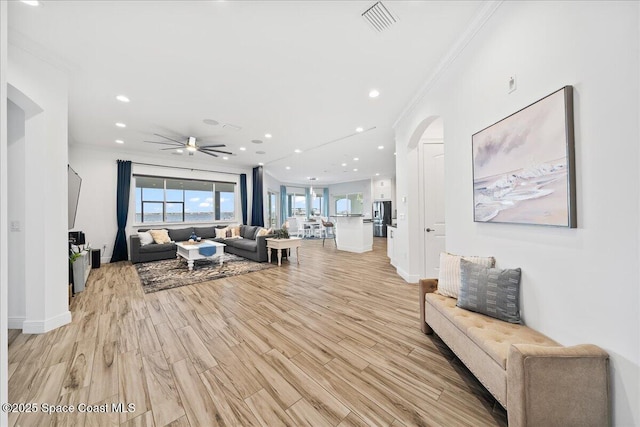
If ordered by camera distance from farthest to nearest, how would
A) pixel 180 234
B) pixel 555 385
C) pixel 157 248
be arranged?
pixel 180 234, pixel 157 248, pixel 555 385

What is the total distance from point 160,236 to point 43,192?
408 cm

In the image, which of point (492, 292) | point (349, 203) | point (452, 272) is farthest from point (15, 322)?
point (349, 203)

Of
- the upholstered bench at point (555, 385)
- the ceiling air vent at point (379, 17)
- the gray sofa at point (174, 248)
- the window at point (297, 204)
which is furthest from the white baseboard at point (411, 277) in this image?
the window at point (297, 204)

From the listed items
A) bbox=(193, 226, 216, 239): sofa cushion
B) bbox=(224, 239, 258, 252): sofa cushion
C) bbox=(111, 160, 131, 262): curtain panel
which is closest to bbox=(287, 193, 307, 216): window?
bbox=(193, 226, 216, 239): sofa cushion

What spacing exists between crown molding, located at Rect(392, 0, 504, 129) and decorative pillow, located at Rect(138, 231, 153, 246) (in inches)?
271

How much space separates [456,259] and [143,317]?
11.9ft

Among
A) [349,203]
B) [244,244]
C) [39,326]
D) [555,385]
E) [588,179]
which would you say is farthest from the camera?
[349,203]

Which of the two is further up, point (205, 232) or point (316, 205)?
point (316, 205)

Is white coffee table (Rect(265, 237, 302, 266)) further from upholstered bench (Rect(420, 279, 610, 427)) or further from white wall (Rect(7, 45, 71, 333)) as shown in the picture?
upholstered bench (Rect(420, 279, 610, 427))

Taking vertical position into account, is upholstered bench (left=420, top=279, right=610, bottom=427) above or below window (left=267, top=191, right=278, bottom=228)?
below

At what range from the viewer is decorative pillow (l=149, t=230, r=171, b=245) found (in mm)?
5961

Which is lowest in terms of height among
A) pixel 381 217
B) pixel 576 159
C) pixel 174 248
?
pixel 174 248

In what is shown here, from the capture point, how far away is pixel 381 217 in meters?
10.8

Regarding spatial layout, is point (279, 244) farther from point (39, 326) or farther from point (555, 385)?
point (555, 385)
